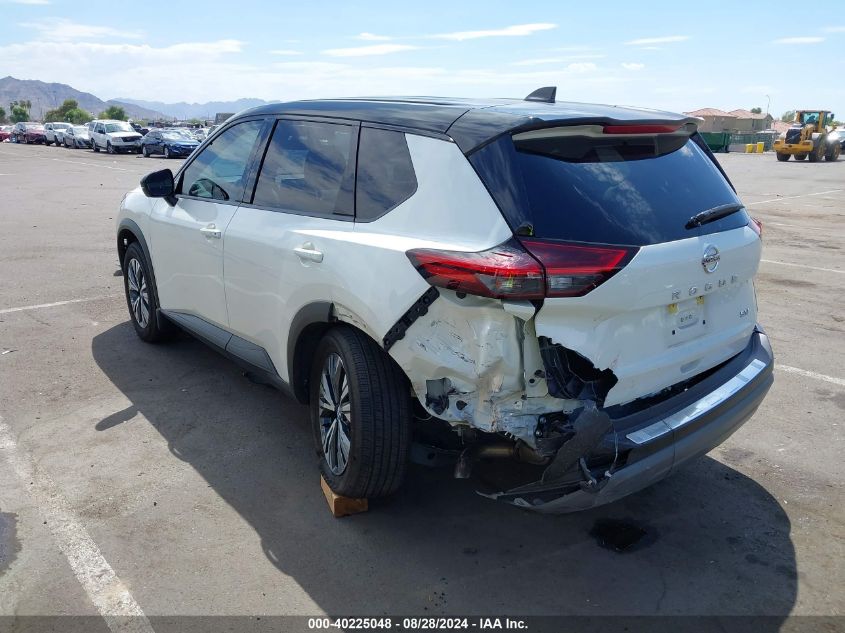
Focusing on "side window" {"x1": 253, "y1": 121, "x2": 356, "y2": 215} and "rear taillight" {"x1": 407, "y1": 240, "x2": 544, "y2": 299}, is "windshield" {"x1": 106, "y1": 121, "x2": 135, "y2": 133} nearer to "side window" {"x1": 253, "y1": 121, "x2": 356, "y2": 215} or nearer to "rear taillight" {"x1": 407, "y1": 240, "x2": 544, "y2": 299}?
"side window" {"x1": 253, "y1": 121, "x2": 356, "y2": 215}

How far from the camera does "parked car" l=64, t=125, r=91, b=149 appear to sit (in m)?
43.6

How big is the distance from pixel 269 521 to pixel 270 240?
145 centimetres

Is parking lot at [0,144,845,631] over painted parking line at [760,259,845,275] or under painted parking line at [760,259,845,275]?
under

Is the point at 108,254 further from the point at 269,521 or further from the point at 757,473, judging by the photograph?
the point at 757,473

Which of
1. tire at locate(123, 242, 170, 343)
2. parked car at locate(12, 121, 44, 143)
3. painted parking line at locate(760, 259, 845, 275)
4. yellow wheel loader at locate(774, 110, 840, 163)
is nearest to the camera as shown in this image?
tire at locate(123, 242, 170, 343)

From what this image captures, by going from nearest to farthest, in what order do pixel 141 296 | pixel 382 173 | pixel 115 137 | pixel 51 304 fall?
pixel 382 173, pixel 141 296, pixel 51 304, pixel 115 137

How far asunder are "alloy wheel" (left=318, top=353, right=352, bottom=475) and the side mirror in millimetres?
2157

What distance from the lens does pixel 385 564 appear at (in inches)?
129

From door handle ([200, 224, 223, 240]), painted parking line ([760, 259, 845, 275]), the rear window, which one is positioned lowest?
painted parking line ([760, 259, 845, 275])

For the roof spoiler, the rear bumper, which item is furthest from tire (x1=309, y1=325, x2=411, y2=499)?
the roof spoiler

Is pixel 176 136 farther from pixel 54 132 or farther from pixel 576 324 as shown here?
pixel 576 324

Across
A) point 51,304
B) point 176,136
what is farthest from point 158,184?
point 176,136

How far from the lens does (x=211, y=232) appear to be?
4457mm

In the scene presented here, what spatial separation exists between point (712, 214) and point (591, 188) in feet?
2.45
